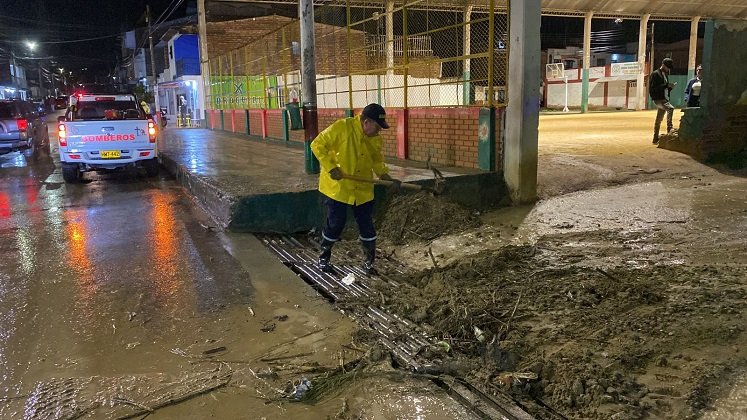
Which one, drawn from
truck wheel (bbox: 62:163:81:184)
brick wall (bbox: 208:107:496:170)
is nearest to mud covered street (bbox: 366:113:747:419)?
brick wall (bbox: 208:107:496:170)

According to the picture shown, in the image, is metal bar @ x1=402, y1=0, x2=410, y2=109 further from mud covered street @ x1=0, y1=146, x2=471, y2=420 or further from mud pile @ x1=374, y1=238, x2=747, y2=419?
mud pile @ x1=374, y1=238, x2=747, y2=419

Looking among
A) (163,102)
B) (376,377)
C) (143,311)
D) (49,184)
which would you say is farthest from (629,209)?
(163,102)

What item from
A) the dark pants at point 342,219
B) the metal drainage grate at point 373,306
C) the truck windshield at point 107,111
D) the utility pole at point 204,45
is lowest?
the metal drainage grate at point 373,306

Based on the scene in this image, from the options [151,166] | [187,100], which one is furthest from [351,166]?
[187,100]

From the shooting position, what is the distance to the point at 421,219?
7.20m

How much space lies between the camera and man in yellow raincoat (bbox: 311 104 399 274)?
521cm

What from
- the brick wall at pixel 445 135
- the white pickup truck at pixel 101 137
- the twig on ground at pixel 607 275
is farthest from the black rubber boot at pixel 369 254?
the white pickup truck at pixel 101 137

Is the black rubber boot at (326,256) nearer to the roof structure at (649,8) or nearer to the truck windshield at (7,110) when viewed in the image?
the truck windshield at (7,110)

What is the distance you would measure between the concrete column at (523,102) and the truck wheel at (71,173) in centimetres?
872

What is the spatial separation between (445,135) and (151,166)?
21.8ft

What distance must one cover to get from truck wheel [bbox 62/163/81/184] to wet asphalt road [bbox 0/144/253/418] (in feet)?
7.34

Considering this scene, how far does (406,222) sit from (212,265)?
2.52m

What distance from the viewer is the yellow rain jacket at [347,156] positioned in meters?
5.23

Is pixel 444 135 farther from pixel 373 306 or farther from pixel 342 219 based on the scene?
pixel 373 306
